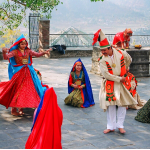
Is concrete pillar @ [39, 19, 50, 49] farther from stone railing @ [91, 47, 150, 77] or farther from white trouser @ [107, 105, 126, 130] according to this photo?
white trouser @ [107, 105, 126, 130]

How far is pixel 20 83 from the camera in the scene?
7000mm

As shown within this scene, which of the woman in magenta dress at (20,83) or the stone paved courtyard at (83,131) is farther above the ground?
the woman in magenta dress at (20,83)

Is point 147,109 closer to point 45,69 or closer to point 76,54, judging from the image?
point 45,69

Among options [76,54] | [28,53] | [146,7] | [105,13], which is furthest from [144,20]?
[28,53]

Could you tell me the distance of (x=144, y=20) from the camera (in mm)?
58031

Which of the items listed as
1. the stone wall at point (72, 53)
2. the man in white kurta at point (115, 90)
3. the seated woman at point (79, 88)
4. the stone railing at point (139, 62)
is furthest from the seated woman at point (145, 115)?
the stone wall at point (72, 53)

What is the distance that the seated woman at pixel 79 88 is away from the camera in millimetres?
7691

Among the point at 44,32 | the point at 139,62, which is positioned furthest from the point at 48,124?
the point at 44,32

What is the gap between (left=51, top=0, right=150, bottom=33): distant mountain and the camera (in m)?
57.7

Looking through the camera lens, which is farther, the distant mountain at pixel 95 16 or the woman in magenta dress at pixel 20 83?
the distant mountain at pixel 95 16

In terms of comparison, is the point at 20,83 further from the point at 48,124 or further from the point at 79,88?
the point at 48,124

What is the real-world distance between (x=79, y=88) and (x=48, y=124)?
3.73 metres

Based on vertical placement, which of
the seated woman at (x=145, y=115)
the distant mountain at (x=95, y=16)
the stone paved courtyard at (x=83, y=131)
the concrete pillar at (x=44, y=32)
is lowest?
the stone paved courtyard at (x=83, y=131)

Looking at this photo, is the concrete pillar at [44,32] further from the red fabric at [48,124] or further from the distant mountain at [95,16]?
the distant mountain at [95,16]
